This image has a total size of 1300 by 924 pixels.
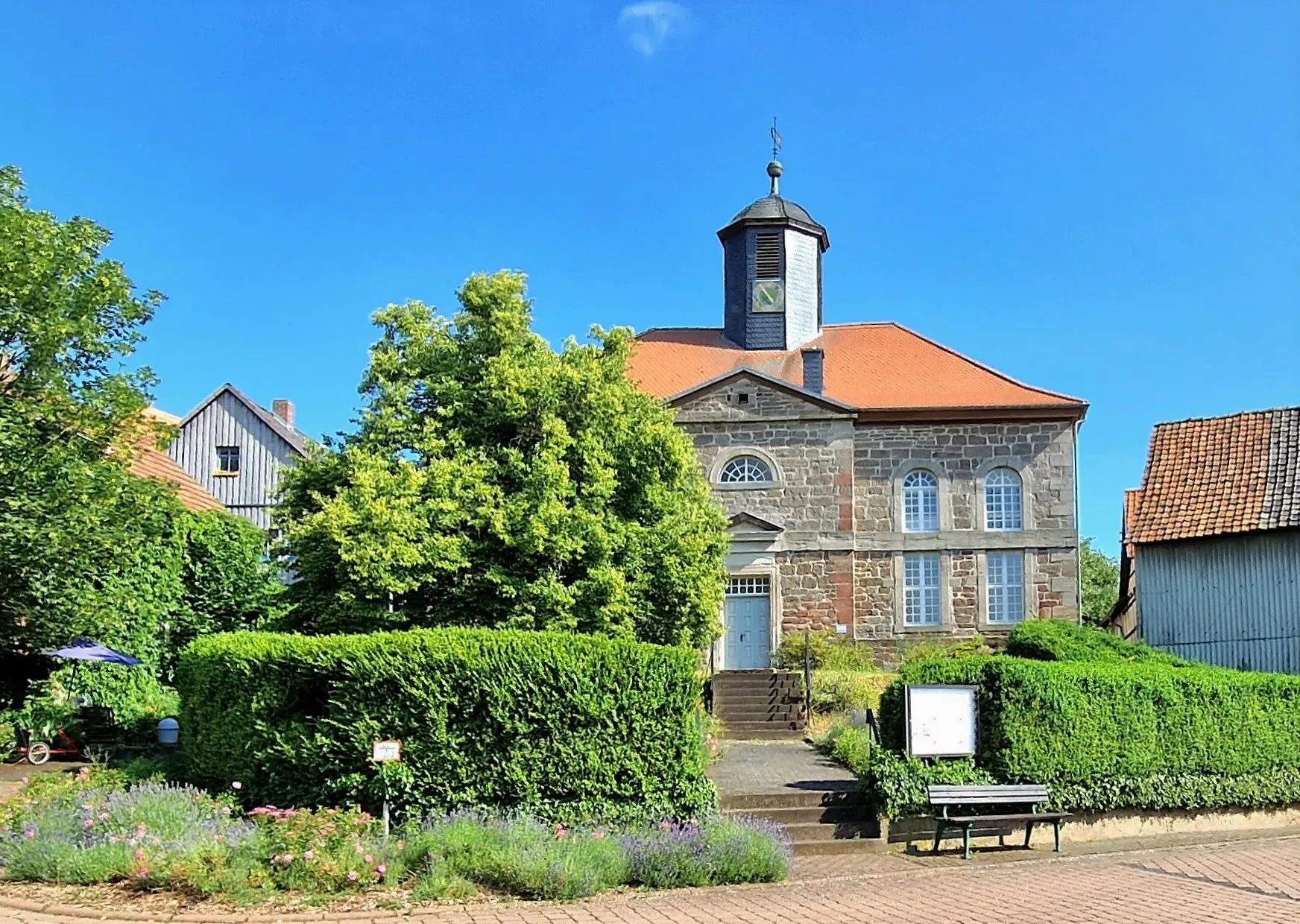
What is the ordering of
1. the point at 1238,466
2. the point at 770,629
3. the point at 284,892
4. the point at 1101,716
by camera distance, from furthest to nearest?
1. the point at 770,629
2. the point at 1238,466
3. the point at 1101,716
4. the point at 284,892

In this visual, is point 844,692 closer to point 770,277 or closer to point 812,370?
point 812,370

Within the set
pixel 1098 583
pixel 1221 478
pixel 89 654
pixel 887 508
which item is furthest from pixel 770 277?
pixel 1098 583

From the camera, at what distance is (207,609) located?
74.7 ft

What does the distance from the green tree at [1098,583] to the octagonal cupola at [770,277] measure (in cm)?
3113

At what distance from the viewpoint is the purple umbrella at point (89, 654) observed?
758 inches

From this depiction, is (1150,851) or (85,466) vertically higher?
(85,466)

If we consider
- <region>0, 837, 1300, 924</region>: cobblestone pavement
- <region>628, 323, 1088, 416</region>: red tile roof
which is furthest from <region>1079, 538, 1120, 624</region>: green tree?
<region>0, 837, 1300, 924</region>: cobblestone pavement

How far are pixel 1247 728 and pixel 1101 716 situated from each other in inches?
101

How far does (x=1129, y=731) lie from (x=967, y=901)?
514 cm

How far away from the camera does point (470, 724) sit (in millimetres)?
12266

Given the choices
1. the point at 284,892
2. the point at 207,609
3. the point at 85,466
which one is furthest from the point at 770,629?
the point at 284,892

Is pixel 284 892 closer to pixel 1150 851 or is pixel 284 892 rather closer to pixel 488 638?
pixel 488 638

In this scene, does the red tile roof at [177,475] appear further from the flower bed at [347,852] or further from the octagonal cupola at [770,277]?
the octagonal cupola at [770,277]

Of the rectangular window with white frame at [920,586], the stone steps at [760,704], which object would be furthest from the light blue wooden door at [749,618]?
the rectangular window with white frame at [920,586]
